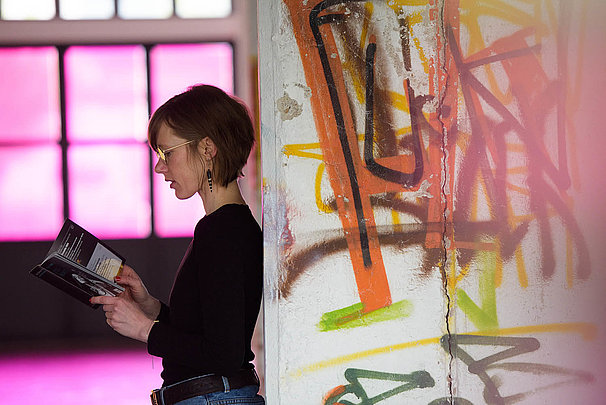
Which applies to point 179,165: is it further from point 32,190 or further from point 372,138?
point 32,190

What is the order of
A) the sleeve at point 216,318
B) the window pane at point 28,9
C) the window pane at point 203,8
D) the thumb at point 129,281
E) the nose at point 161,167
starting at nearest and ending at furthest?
the sleeve at point 216,318 → the nose at point 161,167 → the thumb at point 129,281 → the window pane at point 28,9 → the window pane at point 203,8

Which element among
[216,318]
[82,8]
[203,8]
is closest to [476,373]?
[216,318]

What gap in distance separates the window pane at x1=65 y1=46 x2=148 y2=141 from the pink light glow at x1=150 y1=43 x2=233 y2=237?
0.16 meters

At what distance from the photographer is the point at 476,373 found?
5.65ft

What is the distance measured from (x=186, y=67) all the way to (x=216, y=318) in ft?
17.8

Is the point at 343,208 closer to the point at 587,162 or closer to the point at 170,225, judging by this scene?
the point at 587,162

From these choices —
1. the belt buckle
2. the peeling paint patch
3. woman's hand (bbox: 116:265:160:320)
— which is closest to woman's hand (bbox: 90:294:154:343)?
the belt buckle

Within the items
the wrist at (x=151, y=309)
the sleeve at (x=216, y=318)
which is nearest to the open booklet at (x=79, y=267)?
the wrist at (x=151, y=309)

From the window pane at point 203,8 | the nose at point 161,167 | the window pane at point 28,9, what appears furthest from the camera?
the window pane at point 203,8

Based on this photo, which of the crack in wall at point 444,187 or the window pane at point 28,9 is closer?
the crack in wall at point 444,187

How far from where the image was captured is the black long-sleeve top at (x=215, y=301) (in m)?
1.58

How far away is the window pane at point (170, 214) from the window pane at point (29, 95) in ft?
3.66

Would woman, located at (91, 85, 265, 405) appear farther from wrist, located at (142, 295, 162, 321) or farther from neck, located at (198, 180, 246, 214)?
wrist, located at (142, 295, 162, 321)

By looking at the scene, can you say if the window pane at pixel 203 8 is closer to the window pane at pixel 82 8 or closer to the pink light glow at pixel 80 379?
the window pane at pixel 82 8
